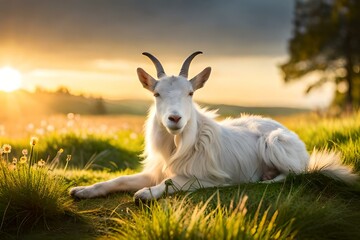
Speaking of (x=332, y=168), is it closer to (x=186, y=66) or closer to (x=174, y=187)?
(x=174, y=187)

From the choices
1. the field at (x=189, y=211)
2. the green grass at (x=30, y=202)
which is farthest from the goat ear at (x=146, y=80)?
the green grass at (x=30, y=202)

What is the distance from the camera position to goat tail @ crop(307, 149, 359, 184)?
20.6 ft

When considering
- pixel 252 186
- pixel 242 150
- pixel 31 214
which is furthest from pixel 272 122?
pixel 31 214

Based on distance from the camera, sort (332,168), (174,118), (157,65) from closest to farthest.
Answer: (174,118) → (332,168) → (157,65)

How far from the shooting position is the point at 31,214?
569 cm

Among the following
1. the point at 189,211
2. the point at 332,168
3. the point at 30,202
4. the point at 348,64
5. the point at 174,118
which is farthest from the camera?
the point at 348,64

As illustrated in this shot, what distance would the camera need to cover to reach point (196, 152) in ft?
22.7

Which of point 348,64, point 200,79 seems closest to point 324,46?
point 348,64

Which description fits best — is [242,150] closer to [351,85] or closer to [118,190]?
[118,190]

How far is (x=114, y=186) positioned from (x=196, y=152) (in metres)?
1.23

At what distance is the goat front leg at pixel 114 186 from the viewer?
6.69m

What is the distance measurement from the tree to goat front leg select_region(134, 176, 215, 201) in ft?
80.5

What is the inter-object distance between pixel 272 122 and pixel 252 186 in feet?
7.08

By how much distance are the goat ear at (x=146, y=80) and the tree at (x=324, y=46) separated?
24148mm
